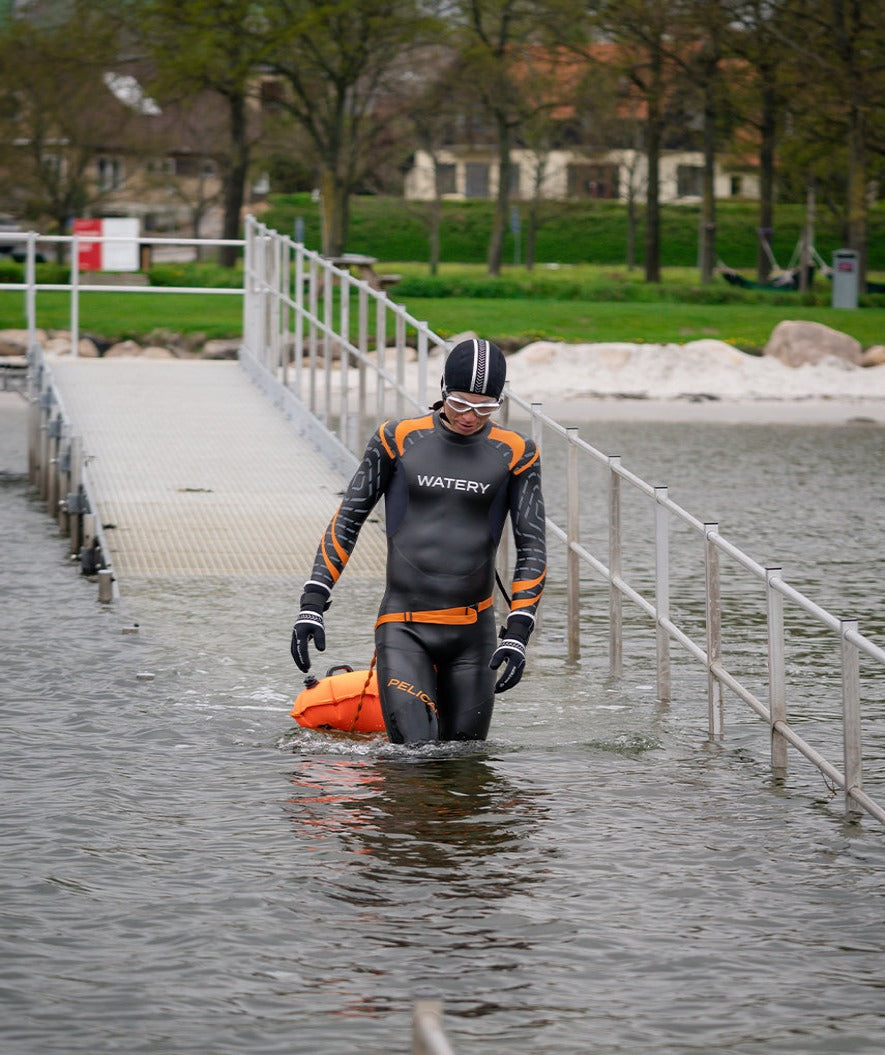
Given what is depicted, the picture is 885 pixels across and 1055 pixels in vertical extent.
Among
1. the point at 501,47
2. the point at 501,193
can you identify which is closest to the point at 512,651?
the point at 501,47

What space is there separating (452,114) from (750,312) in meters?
22.9

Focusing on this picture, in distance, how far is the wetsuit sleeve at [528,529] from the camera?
7961 millimetres

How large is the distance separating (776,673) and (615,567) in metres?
2.40

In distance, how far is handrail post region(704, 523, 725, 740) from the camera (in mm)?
8742

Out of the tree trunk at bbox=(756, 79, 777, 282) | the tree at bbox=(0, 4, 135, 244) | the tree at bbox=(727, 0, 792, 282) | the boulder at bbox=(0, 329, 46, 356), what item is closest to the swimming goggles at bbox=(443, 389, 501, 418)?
the boulder at bbox=(0, 329, 46, 356)

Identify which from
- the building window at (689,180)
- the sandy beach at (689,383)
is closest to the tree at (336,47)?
the sandy beach at (689,383)

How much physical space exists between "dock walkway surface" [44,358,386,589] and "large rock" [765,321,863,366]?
1542 centimetres

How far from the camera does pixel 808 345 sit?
109 feet

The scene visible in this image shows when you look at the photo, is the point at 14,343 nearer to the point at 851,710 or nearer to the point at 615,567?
the point at 615,567

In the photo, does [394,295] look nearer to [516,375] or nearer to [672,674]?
[516,375]

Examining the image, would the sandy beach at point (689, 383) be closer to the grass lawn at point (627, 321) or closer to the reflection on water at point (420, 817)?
the grass lawn at point (627, 321)

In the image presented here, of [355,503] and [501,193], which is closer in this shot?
[355,503]

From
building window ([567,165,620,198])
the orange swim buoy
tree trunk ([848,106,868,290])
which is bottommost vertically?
the orange swim buoy

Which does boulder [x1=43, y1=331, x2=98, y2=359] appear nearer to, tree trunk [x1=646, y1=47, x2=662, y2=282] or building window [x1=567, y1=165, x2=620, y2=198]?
tree trunk [x1=646, y1=47, x2=662, y2=282]
